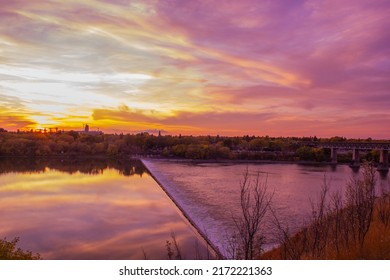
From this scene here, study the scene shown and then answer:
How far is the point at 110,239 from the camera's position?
13.1 m

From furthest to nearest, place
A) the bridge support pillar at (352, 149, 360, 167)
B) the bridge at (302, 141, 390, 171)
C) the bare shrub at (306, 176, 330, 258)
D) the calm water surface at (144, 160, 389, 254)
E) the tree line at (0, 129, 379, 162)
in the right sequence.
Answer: the tree line at (0, 129, 379, 162) < the bridge support pillar at (352, 149, 360, 167) < the bridge at (302, 141, 390, 171) < the calm water surface at (144, 160, 389, 254) < the bare shrub at (306, 176, 330, 258)

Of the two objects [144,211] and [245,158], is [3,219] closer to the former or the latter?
[144,211]

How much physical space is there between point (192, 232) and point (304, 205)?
6.31 meters

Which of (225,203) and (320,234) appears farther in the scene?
(225,203)

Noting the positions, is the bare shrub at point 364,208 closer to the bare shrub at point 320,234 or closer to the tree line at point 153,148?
the bare shrub at point 320,234

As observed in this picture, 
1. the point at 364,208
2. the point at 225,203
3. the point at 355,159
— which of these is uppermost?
the point at 364,208

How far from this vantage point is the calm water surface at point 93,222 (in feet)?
39.3

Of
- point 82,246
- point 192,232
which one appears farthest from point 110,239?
point 192,232

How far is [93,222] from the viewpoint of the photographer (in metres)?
15.6

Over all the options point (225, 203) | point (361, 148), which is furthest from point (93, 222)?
point (361, 148)

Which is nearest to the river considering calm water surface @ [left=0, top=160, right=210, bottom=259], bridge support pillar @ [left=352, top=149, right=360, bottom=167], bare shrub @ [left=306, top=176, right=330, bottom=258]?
calm water surface @ [left=0, top=160, right=210, bottom=259]

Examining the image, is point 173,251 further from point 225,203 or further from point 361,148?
point 361,148

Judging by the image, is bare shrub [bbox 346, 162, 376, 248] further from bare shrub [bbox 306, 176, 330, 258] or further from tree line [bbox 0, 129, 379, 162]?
tree line [bbox 0, 129, 379, 162]

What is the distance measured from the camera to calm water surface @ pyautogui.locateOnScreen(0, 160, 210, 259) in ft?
39.3
